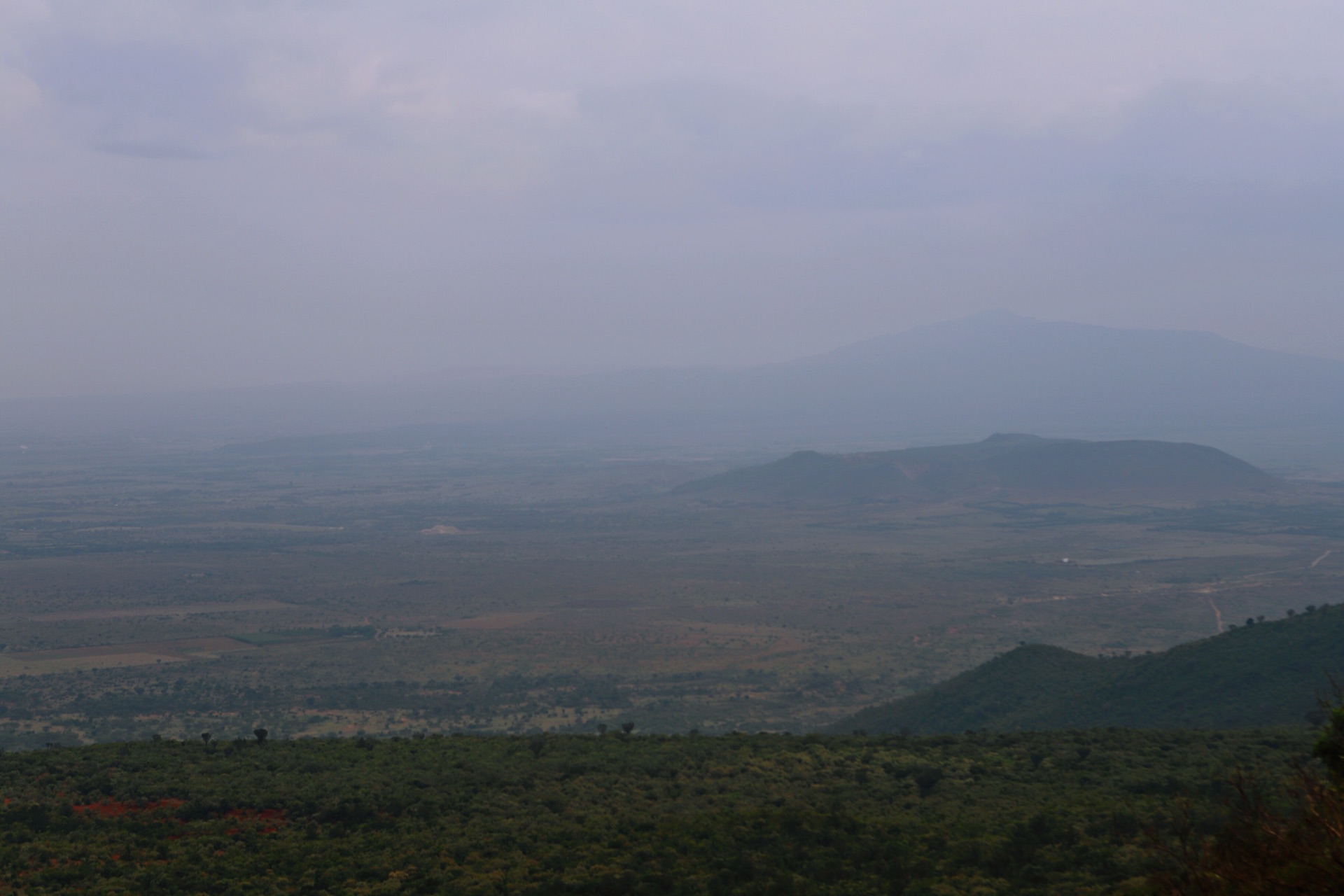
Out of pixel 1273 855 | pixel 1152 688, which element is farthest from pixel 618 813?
pixel 1152 688

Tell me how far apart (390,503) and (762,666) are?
9231cm

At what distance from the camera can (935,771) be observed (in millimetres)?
18766

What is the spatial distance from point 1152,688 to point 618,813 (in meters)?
21.6

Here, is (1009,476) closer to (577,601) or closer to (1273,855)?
(577,601)

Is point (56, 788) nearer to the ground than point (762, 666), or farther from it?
farther from it

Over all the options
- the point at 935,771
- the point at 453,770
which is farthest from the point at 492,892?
the point at 935,771

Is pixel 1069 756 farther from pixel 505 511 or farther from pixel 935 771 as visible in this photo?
pixel 505 511

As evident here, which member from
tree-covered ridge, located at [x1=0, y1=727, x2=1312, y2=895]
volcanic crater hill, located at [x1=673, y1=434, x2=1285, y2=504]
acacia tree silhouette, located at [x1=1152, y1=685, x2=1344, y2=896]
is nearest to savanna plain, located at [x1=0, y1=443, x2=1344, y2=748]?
volcanic crater hill, located at [x1=673, y1=434, x2=1285, y2=504]

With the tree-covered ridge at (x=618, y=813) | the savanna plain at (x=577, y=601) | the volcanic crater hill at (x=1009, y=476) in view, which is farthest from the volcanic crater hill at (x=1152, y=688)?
the volcanic crater hill at (x=1009, y=476)

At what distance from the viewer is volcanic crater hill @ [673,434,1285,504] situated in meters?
128

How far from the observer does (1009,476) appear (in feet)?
447

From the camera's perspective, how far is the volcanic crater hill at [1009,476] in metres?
128

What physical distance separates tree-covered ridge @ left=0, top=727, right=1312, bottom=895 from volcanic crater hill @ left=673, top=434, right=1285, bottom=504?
107796mm

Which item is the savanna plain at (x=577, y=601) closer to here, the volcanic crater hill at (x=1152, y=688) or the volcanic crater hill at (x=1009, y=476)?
the volcanic crater hill at (x=1009, y=476)
